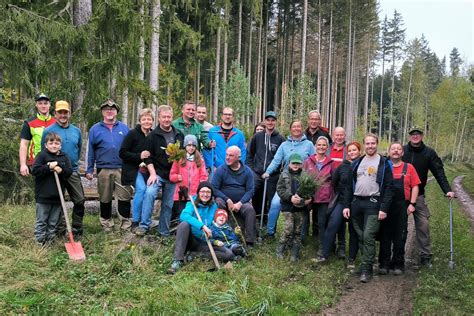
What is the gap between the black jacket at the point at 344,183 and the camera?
22.2 feet

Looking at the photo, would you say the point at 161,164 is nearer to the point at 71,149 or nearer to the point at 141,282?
the point at 71,149

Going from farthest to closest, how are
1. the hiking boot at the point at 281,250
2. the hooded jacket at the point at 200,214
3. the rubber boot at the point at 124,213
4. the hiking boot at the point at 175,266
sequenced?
the rubber boot at the point at 124,213
the hiking boot at the point at 281,250
the hooded jacket at the point at 200,214
the hiking boot at the point at 175,266

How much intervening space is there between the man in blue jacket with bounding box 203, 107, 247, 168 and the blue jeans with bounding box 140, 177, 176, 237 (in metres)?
1.26

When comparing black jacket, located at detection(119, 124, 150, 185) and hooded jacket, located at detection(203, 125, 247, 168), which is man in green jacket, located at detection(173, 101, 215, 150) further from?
black jacket, located at detection(119, 124, 150, 185)

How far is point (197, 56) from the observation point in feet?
78.3

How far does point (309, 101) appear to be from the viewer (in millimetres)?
23906

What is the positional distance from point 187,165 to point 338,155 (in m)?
2.69

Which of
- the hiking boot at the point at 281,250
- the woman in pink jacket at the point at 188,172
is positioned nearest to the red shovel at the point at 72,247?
the woman in pink jacket at the point at 188,172

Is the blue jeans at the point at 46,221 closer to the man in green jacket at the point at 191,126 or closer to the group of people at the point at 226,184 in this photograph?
the group of people at the point at 226,184

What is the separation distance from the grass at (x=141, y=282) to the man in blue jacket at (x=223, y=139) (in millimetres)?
2023

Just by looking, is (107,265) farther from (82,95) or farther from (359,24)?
(359,24)

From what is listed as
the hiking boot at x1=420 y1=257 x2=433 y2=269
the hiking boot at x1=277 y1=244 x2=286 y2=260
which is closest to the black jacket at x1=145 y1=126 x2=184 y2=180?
the hiking boot at x1=277 y1=244 x2=286 y2=260

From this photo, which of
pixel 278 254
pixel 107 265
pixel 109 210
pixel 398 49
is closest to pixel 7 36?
pixel 109 210

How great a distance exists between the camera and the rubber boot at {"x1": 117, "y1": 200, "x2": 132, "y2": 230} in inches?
292
